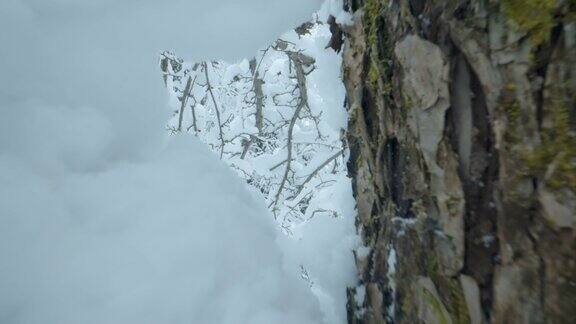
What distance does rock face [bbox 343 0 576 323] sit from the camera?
44 centimetres

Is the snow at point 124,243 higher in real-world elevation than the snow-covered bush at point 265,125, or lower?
lower

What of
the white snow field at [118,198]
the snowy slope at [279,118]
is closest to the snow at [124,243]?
the white snow field at [118,198]

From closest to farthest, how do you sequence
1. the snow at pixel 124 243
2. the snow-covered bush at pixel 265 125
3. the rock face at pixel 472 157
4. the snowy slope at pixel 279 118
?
the rock face at pixel 472 157
the snow at pixel 124 243
the snowy slope at pixel 279 118
the snow-covered bush at pixel 265 125

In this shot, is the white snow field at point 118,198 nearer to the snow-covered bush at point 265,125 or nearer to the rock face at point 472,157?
the rock face at point 472,157

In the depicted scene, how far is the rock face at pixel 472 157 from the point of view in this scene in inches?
17.3

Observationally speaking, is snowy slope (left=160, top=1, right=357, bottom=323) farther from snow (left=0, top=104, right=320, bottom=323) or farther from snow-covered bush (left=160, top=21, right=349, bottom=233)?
snow (left=0, top=104, right=320, bottom=323)

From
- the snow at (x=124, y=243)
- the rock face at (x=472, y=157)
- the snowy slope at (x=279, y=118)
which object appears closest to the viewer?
the rock face at (x=472, y=157)

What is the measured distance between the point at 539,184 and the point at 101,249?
0.55m

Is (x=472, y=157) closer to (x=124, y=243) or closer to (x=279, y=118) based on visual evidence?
(x=124, y=243)

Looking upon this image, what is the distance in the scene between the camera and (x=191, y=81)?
2.68m

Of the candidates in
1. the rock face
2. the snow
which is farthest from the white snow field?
the rock face

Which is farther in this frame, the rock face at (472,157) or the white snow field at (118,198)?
the white snow field at (118,198)

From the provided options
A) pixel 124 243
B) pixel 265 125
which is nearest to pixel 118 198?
pixel 124 243

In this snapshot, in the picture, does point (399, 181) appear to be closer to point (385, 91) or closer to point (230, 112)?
point (385, 91)
